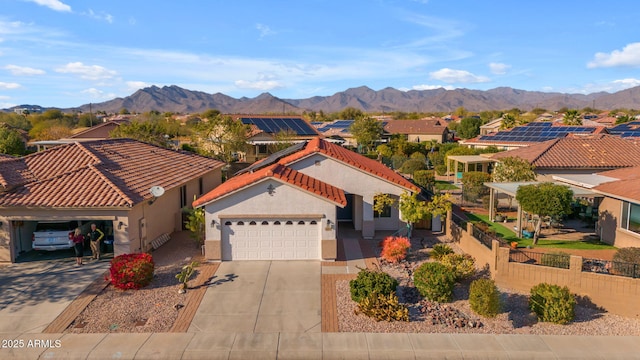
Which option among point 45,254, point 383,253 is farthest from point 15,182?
point 383,253

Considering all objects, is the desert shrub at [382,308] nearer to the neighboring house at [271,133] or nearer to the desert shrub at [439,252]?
the desert shrub at [439,252]

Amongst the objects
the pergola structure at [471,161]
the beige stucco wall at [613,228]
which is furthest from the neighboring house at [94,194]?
the pergola structure at [471,161]

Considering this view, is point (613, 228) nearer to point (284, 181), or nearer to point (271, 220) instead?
point (284, 181)

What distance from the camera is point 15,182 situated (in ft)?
63.1

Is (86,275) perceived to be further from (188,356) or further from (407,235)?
(407,235)

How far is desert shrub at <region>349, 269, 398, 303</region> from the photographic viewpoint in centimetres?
1484

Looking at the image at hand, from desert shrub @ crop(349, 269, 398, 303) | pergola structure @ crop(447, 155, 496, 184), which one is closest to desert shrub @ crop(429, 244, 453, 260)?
desert shrub @ crop(349, 269, 398, 303)

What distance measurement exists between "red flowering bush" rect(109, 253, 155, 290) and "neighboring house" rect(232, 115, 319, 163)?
107 ft

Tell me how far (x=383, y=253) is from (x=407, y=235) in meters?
3.60

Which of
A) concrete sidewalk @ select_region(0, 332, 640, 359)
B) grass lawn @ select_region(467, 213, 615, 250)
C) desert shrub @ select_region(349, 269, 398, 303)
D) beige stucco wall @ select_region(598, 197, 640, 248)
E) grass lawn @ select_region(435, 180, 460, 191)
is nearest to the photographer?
concrete sidewalk @ select_region(0, 332, 640, 359)

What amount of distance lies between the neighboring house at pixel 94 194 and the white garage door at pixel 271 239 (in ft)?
13.1

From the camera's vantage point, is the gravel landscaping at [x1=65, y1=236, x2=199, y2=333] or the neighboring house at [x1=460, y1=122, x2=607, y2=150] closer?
the gravel landscaping at [x1=65, y1=236, x2=199, y2=333]

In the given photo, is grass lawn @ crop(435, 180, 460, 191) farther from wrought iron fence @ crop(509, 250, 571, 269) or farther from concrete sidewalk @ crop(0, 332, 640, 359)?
concrete sidewalk @ crop(0, 332, 640, 359)

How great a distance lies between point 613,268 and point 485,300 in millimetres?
4972
